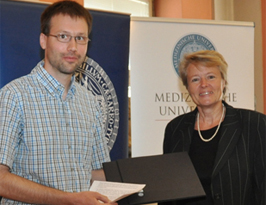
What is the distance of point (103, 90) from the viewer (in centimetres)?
343

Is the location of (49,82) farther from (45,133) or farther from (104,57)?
(104,57)

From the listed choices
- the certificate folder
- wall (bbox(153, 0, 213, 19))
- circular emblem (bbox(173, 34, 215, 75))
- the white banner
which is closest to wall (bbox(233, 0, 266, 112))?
wall (bbox(153, 0, 213, 19))

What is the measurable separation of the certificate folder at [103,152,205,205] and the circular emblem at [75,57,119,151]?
1302 millimetres

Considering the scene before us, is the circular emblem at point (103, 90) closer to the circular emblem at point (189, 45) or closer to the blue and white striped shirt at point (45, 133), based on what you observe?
the circular emblem at point (189, 45)

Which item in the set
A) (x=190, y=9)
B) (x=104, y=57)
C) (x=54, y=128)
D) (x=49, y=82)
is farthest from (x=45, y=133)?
(x=190, y=9)

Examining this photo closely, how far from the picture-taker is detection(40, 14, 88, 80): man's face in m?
2.12

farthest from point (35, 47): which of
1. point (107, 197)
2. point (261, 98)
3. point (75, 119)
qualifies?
point (261, 98)

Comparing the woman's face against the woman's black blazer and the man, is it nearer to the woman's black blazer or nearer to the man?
the woman's black blazer

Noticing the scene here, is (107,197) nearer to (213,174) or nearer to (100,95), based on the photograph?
(213,174)

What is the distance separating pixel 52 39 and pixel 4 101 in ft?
1.54

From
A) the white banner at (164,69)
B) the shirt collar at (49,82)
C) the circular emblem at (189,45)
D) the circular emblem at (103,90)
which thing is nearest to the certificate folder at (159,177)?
the shirt collar at (49,82)

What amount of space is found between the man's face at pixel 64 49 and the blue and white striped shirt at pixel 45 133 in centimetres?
7

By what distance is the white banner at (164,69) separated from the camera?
3799 millimetres

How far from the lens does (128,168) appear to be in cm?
211
